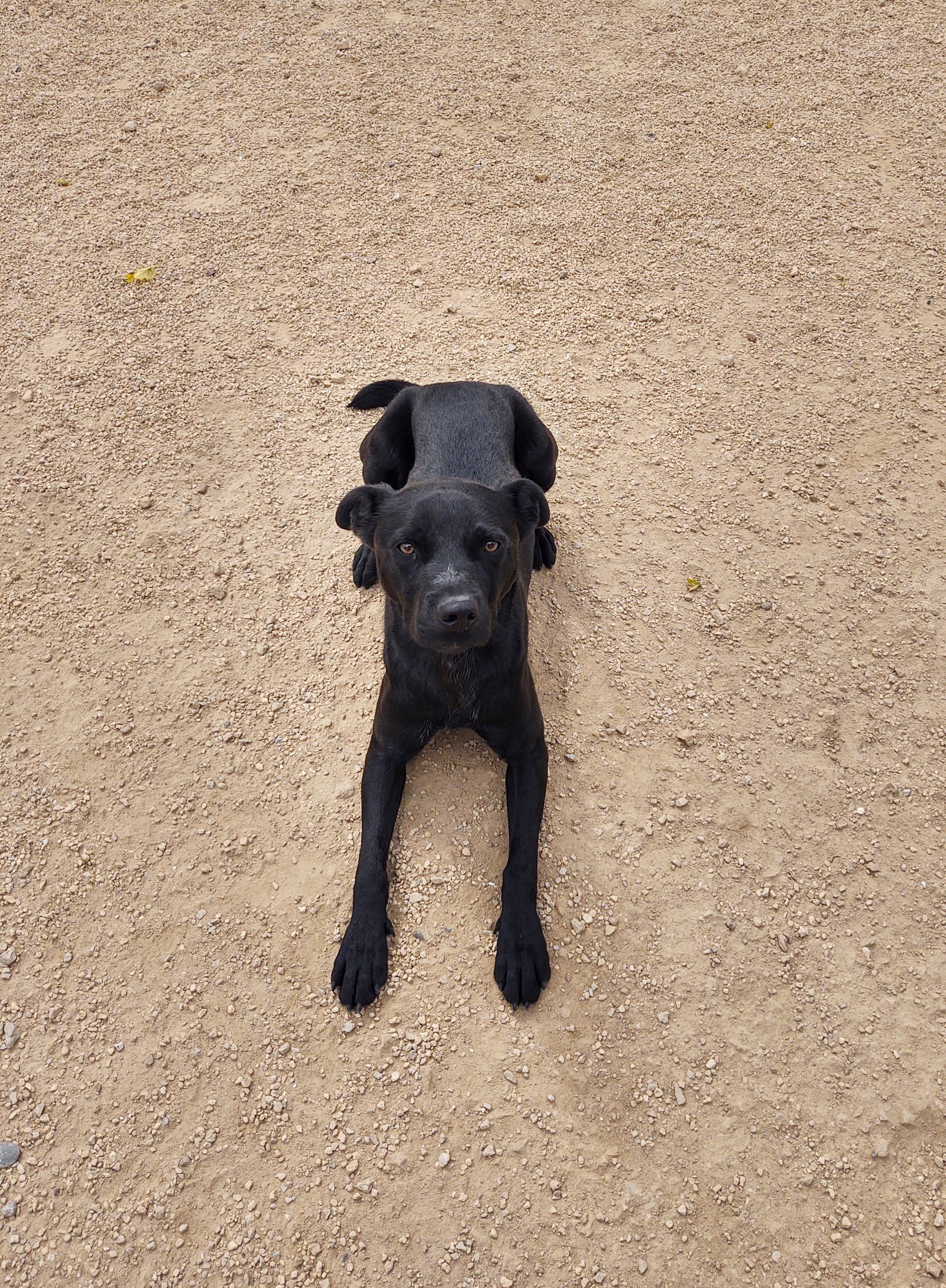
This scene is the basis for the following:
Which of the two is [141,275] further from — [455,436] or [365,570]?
[455,436]

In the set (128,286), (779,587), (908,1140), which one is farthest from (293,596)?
(908,1140)

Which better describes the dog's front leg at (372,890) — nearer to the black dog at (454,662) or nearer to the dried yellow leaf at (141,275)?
the black dog at (454,662)

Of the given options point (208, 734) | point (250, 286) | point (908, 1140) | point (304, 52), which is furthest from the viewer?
point (304, 52)

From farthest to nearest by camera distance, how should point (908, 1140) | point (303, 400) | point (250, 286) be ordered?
point (250, 286) → point (303, 400) → point (908, 1140)

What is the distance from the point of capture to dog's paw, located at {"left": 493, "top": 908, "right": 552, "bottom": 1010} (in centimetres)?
314

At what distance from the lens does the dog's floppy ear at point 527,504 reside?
3.23m

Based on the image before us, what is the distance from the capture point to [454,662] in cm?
326

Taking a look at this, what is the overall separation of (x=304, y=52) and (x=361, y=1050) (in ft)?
26.4

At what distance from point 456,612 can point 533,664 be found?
132 centimetres

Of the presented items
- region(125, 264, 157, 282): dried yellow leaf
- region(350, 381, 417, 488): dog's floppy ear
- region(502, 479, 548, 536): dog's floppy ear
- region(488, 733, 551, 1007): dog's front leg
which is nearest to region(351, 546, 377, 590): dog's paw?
region(350, 381, 417, 488): dog's floppy ear

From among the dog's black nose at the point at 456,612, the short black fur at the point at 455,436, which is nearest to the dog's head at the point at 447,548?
the dog's black nose at the point at 456,612

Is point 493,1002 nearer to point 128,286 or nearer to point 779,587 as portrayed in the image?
point 779,587

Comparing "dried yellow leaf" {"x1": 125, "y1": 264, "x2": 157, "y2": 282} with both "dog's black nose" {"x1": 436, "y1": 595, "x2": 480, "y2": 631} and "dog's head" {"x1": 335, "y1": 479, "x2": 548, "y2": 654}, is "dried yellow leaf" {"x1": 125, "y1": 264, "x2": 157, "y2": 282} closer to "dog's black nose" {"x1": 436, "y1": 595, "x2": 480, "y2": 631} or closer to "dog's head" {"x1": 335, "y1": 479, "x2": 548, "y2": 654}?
"dog's head" {"x1": 335, "y1": 479, "x2": 548, "y2": 654}

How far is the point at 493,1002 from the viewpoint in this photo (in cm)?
316
